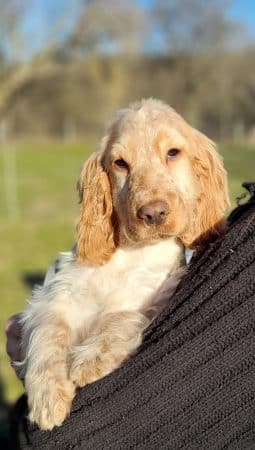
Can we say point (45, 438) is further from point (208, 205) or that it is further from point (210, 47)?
point (210, 47)

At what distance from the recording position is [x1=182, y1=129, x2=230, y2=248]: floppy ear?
257cm

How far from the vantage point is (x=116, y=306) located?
8.45ft

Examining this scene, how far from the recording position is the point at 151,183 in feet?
8.25

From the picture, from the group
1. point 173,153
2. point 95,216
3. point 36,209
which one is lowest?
point 36,209

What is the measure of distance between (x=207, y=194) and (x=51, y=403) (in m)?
1.18

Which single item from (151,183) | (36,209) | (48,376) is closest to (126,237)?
(151,183)

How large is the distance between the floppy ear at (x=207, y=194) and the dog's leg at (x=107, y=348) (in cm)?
43

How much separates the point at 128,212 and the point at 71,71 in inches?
1237

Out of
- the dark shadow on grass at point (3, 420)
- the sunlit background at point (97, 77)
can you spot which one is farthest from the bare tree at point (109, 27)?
the dark shadow on grass at point (3, 420)

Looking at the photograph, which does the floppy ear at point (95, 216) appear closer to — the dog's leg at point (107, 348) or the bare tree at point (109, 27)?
the dog's leg at point (107, 348)

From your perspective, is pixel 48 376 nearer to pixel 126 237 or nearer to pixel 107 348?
pixel 107 348

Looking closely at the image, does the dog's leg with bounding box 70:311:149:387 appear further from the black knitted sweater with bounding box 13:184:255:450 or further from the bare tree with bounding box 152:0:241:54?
the bare tree with bounding box 152:0:241:54

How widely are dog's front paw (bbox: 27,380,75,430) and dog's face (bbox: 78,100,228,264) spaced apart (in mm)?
681

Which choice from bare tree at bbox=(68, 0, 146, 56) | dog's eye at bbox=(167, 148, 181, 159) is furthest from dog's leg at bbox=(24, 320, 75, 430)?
bare tree at bbox=(68, 0, 146, 56)
